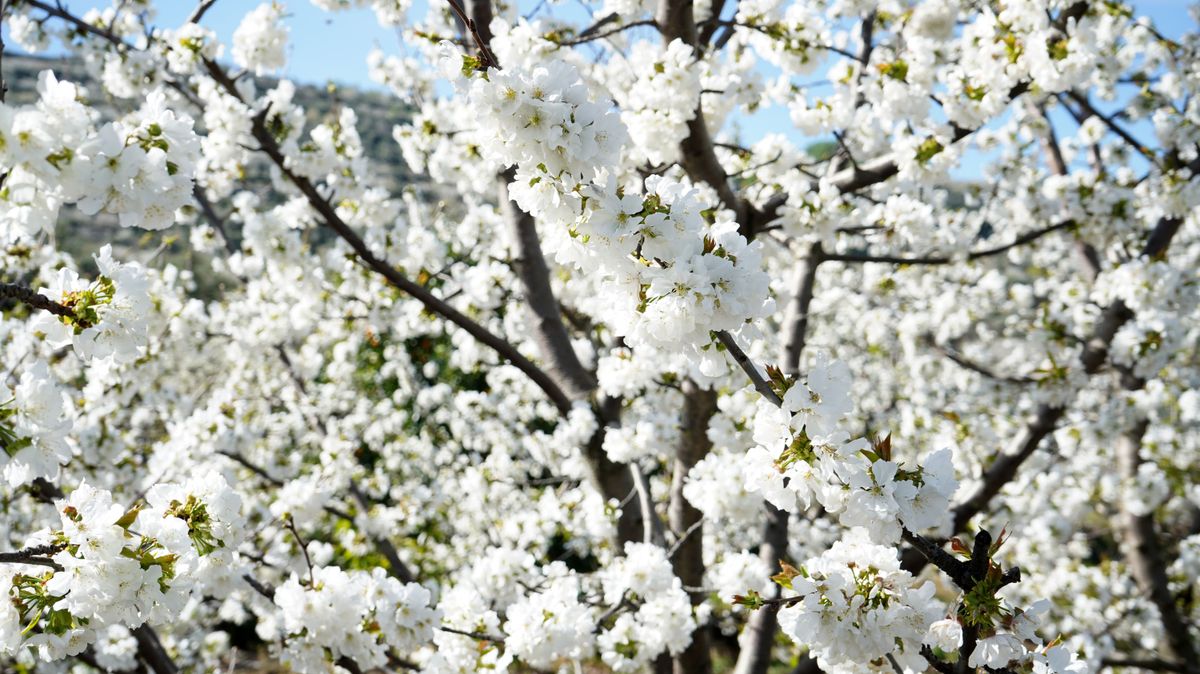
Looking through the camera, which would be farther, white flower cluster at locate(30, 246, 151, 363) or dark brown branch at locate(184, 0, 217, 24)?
dark brown branch at locate(184, 0, 217, 24)

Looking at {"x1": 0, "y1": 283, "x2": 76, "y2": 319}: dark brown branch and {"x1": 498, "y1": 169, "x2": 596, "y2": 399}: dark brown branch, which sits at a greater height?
{"x1": 498, "y1": 169, "x2": 596, "y2": 399}: dark brown branch

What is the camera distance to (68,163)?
131 centimetres

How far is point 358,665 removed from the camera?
8.73ft

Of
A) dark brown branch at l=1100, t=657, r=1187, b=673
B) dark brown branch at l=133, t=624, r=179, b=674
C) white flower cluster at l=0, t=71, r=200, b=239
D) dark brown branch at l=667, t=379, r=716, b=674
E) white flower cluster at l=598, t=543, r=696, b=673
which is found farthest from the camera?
dark brown branch at l=1100, t=657, r=1187, b=673

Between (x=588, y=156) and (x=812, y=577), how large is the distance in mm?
1142

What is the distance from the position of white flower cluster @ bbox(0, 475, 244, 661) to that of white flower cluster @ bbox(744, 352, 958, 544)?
143 centimetres

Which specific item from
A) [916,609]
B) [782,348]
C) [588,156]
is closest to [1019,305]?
[782,348]

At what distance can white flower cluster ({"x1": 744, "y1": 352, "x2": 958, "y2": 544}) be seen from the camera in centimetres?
152

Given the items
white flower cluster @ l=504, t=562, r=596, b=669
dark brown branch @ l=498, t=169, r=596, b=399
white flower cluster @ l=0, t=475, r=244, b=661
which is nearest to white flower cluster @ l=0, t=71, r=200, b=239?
white flower cluster @ l=0, t=475, r=244, b=661

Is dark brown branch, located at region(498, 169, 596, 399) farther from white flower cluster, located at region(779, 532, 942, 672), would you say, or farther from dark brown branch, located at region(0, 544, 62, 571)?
dark brown branch, located at region(0, 544, 62, 571)

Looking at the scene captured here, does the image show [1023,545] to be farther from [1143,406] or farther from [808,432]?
[808,432]

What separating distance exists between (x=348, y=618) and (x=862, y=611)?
1787 millimetres

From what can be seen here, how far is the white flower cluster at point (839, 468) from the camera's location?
1.52 metres

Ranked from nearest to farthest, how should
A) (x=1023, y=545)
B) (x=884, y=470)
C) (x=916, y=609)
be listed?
(x=884, y=470) → (x=916, y=609) → (x=1023, y=545)
